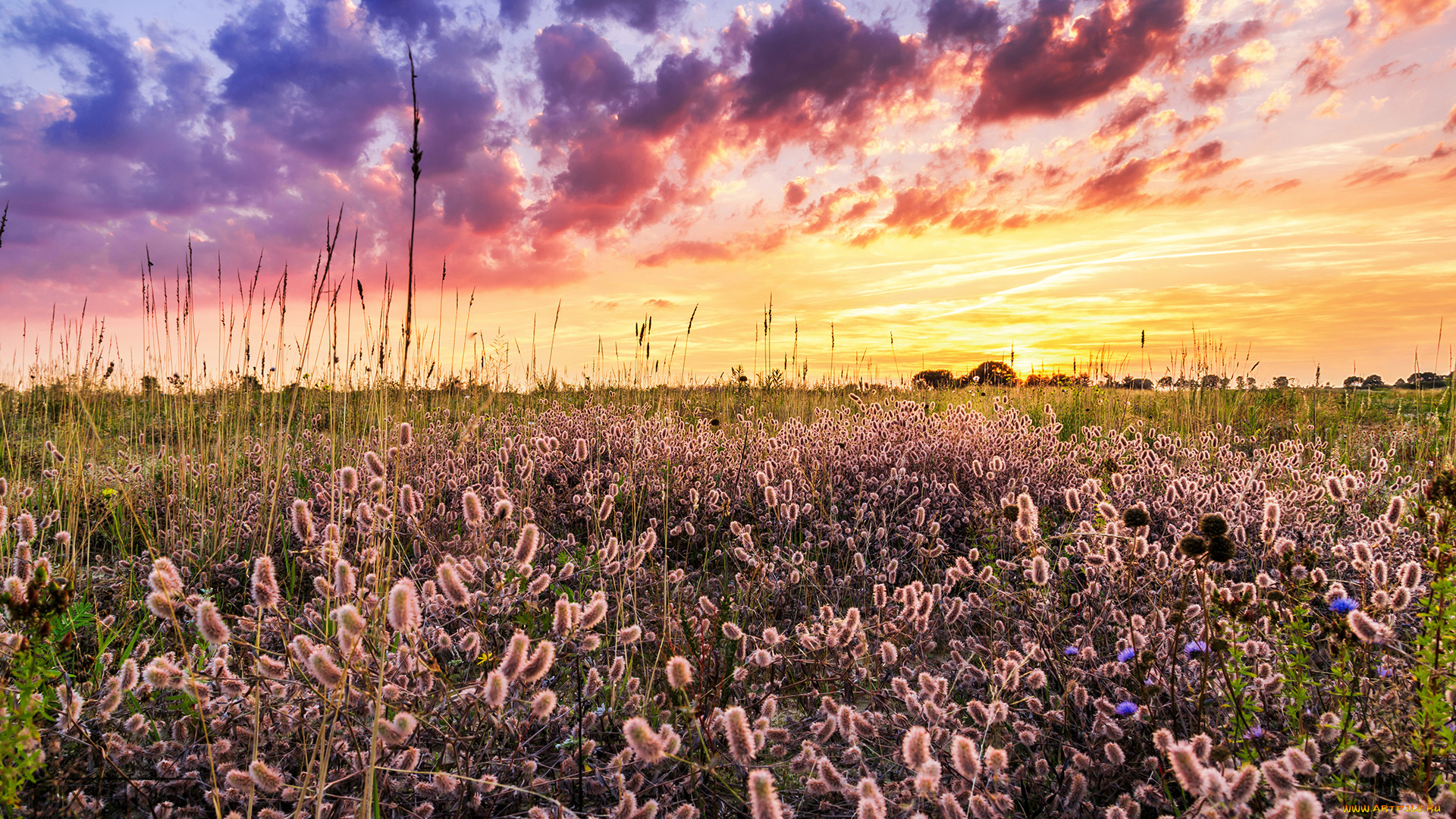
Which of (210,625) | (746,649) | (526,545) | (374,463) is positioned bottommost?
(746,649)

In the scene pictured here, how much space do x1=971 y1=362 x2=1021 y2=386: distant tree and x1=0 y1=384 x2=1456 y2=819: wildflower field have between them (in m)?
11.6

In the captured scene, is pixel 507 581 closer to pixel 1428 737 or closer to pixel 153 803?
pixel 153 803

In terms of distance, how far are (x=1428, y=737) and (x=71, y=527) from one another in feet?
17.3

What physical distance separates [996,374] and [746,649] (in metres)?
15.4

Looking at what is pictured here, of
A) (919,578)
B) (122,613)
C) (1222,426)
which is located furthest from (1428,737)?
(1222,426)

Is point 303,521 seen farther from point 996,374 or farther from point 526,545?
point 996,374

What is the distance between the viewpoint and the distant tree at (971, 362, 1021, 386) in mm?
15673

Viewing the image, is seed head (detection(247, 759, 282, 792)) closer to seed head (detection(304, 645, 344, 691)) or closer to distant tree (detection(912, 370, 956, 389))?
seed head (detection(304, 645, 344, 691))

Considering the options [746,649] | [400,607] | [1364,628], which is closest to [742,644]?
[746,649]

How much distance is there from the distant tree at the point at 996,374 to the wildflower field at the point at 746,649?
38.1 ft

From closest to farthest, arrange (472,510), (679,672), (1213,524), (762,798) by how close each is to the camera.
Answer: (762,798), (679,672), (1213,524), (472,510)

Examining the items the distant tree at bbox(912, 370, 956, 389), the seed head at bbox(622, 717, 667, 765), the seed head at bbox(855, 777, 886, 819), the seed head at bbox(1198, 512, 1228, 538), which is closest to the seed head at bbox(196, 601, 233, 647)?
the seed head at bbox(622, 717, 667, 765)

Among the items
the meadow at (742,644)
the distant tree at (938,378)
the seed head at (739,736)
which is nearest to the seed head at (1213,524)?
the meadow at (742,644)

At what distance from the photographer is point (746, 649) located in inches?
99.7
